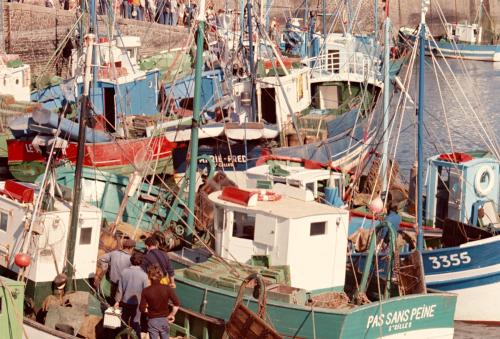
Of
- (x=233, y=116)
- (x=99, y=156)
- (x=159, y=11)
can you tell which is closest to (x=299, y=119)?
(x=233, y=116)

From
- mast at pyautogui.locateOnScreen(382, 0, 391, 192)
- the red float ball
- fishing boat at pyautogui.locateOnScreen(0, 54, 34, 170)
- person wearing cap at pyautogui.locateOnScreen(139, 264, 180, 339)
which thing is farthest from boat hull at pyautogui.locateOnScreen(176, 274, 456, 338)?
fishing boat at pyautogui.locateOnScreen(0, 54, 34, 170)

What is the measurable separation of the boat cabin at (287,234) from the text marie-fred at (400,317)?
1.32m

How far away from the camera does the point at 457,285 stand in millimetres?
22438

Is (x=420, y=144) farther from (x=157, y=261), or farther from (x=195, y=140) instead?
(x=157, y=261)

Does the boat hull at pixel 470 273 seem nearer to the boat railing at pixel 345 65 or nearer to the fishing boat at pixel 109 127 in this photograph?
the fishing boat at pixel 109 127

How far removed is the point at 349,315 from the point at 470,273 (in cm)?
591

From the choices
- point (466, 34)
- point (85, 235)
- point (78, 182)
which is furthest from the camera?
point (466, 34)

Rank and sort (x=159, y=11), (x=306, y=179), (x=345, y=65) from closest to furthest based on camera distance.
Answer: (x=306, y=179) → (x=345, y=65) → (x=159, y=11)

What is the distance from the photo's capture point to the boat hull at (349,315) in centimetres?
1695

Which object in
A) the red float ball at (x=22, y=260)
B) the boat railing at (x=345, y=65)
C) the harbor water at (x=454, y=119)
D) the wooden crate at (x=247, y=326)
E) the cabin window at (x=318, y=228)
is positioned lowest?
the harbor water at (x=454, y=119)

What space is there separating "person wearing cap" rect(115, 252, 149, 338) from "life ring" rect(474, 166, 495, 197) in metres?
9.19

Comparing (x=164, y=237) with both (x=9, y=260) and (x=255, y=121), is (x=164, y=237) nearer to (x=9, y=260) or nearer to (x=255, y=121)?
(x=9, y=260)

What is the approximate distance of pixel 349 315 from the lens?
55.5 feet

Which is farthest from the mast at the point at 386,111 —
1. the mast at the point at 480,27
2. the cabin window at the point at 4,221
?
the mast at the point at 480,27
